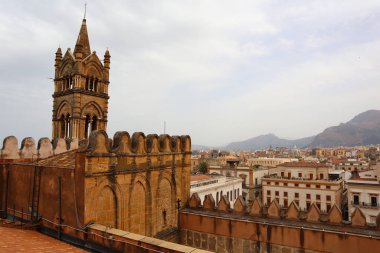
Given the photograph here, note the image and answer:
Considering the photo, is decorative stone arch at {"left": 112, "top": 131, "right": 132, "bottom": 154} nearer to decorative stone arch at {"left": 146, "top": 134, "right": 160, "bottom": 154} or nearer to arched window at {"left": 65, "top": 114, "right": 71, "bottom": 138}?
decorative stone arch at {"left": 146, "top": 134, "right": 160, "bottom": 154}

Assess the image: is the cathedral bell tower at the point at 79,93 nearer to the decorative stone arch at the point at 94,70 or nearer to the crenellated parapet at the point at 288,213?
the decorative stone arch at the point at 94,70

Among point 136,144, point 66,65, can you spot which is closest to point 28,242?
point 136,144

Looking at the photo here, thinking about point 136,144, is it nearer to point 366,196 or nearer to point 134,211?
point 134,211

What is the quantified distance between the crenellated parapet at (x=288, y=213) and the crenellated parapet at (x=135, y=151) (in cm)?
263

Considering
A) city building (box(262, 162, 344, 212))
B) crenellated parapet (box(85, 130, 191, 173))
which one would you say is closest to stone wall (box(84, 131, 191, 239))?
crenellated parapet (box(85, 130, 191, 173))

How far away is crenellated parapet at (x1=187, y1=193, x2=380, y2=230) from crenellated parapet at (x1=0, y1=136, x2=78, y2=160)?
25.7 feet

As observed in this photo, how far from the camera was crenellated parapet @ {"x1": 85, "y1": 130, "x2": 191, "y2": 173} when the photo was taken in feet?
28.8

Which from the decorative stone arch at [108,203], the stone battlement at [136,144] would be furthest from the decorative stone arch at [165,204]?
the decorative stone arch at [108,203]

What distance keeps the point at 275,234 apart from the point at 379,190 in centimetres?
3701

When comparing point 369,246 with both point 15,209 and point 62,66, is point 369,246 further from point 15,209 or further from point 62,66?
point 62,66

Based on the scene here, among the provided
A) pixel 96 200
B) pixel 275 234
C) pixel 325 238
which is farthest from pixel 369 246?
pixel 96 200

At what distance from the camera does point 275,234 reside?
34.0 feet

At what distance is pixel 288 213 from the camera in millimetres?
10664

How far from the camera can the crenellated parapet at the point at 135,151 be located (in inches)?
345
